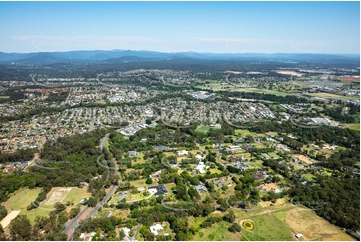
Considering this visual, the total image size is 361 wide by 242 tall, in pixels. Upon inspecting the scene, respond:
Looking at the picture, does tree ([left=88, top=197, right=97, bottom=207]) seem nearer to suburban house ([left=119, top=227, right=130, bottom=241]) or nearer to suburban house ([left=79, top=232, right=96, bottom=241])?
suburban house ([left=79, top=232, right=96, bottom=241])

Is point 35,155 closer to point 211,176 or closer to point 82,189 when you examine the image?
point 82,189

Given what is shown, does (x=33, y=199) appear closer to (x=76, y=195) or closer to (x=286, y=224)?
(x=76, y=195)

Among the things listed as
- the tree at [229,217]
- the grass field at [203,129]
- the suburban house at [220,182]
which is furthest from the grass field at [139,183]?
the grass field at [203,129]

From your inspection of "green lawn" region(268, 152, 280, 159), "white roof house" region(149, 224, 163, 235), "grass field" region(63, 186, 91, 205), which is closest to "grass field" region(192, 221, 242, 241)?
"white roof house" region(149, 224, 163, 235)

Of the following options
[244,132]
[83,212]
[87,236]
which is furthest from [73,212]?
[244,132]

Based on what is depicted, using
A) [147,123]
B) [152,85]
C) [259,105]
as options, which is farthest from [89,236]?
[152,85]

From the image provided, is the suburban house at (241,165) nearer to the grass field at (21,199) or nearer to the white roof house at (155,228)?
the white roof house at (155,228)
